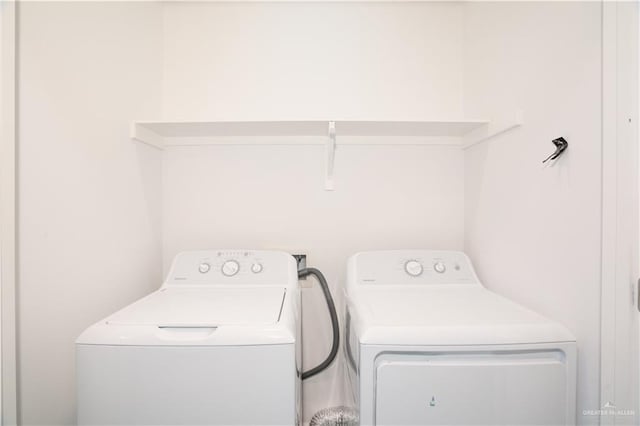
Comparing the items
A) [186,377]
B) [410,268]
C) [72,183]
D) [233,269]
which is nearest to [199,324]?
[186,377]

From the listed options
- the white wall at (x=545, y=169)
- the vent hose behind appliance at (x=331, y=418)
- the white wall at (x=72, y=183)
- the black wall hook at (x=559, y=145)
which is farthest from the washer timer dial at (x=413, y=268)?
the white wall at (x=72, y=183)

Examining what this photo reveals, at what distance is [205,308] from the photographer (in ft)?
3.01

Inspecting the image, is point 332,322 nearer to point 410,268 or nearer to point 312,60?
point 410,268

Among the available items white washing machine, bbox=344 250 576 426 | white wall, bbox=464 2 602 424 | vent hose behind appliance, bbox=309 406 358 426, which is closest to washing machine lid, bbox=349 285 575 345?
white washing machine, bbox=344 250 576 426

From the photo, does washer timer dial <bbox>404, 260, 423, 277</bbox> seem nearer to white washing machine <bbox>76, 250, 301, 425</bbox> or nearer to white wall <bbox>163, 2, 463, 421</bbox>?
white wall <bbox>163, 2, 463, 421</bbox>

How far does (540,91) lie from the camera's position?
0.96 metres

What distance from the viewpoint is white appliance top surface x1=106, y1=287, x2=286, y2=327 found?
2.63 feet

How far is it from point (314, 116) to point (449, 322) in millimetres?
1169

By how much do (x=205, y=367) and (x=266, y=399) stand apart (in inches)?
7.3

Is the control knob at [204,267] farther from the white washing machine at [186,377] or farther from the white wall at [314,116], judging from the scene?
the white washing machine at [186,377]

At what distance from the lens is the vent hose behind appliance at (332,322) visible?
1.39 m

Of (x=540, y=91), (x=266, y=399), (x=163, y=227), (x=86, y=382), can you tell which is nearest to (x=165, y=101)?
(x=163, y=227)

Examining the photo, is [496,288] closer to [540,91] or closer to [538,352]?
[538,352]

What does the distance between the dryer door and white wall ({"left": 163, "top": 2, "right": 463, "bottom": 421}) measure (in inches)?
29.9
